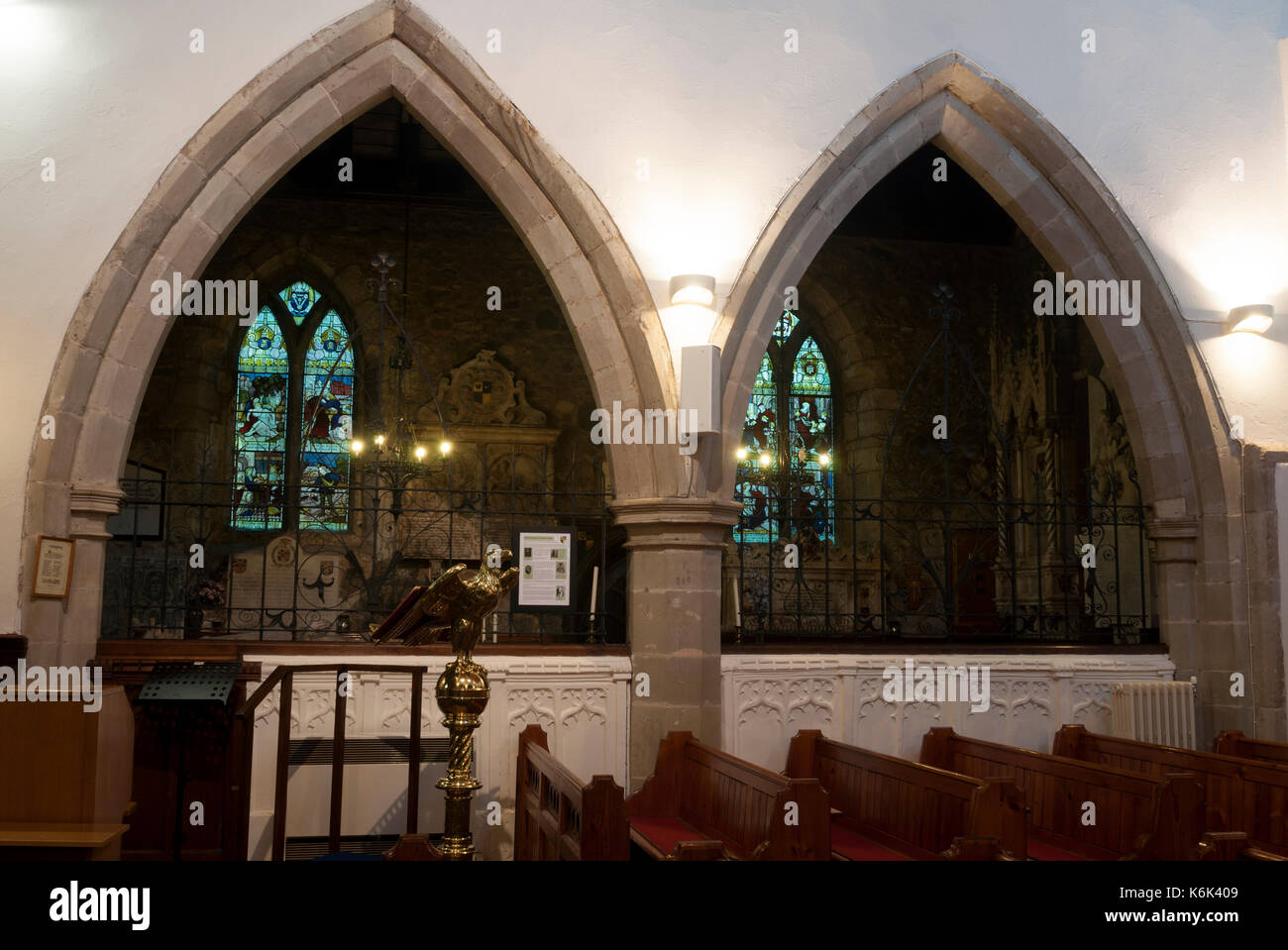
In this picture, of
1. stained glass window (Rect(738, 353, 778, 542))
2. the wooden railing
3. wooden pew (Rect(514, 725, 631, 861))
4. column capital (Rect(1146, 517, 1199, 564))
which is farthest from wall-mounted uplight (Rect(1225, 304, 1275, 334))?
the wooden railing

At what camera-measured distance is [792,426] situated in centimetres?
945

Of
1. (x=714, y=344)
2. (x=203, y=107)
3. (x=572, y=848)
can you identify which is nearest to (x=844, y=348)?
(x=714, y=344)

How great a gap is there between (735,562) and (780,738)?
367cm

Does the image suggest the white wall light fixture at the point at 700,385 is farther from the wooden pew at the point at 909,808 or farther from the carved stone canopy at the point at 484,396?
the carved stone canopy at the point at 484,396

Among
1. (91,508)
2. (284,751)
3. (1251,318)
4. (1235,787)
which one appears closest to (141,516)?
(91,508)

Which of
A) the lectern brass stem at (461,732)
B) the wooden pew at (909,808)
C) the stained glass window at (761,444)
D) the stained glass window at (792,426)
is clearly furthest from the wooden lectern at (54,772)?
the stained glass window at (792,426)

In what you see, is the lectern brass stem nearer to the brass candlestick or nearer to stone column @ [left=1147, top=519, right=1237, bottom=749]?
the brass candlestick

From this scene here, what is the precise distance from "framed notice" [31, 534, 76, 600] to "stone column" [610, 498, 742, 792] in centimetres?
236

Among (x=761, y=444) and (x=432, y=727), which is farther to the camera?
(x=761, y=444)

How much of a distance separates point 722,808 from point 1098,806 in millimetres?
1421

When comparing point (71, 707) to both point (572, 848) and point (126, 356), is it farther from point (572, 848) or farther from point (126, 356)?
point (126, 356)

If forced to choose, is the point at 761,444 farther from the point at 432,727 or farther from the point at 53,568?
the point at 53,568

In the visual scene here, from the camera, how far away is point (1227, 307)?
19.0ft

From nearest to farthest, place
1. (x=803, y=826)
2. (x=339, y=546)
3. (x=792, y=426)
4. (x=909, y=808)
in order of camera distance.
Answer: (x=803, y=826)
(x=909, y=808)
(x=339, y=546)
(x=792, y=426)
